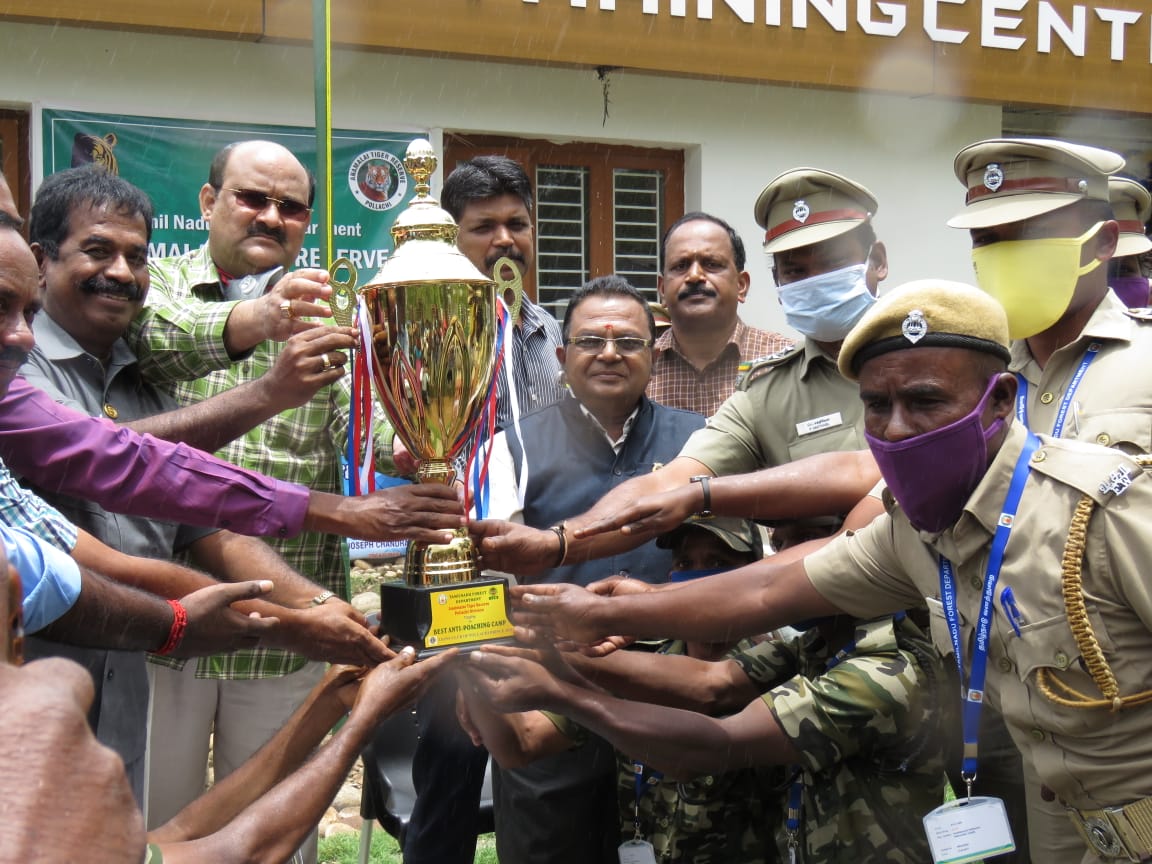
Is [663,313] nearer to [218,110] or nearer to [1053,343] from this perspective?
[1053,343]

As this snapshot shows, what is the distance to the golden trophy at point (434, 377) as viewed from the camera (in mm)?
2658

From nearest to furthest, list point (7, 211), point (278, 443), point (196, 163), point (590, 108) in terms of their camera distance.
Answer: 1. point (7, 211)
2. point (278, 443)
3. point (196, 163)
4. point (590, 108)

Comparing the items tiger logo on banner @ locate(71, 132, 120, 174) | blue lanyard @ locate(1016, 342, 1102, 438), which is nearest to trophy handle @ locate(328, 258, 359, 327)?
blue lanyard @ locate(1016, 342, 1102, 438)

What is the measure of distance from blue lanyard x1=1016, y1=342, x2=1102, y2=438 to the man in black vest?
1091mm

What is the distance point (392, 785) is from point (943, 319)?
2.45 meters

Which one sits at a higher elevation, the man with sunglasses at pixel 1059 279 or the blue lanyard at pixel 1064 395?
the man with sunglasses at pixel 1059 279

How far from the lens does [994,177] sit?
2986mm

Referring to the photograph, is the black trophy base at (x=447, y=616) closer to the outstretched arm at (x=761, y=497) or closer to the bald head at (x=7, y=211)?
the outstretched arm at (x=761, y=497)

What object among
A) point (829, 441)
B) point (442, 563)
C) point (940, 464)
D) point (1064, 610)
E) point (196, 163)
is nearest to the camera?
point (1064, 610)

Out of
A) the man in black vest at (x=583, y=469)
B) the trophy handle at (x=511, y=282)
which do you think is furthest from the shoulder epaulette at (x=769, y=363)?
the trophy handle at (x=511, y=282)

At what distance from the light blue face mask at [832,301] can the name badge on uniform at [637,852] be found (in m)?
1.46

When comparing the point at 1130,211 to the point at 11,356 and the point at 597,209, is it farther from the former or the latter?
the point at 597,209

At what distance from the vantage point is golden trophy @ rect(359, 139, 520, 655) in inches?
105

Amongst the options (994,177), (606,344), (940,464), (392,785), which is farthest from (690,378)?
(940,464)
